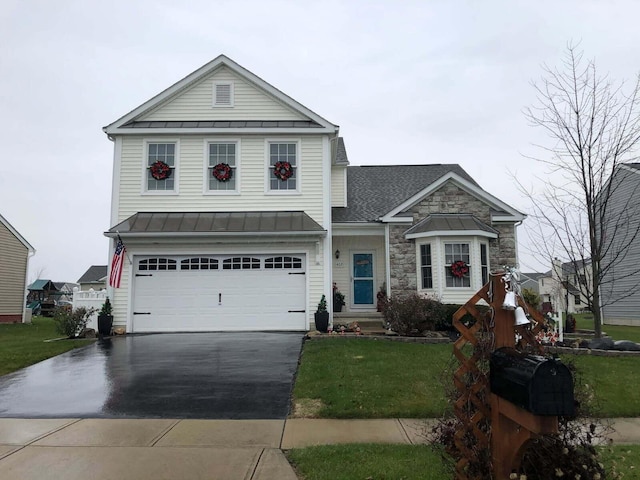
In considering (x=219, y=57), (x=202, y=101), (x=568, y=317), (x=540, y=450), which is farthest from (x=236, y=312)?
(x=540, y=450)

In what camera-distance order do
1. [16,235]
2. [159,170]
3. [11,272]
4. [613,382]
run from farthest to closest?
[16,235]
[11,272]
[159,170]
[613,382]

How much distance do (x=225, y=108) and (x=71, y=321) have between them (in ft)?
26.3

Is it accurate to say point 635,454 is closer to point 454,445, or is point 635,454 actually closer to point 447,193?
A: point 454,445

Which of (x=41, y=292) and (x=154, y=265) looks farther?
(x=41, y=292)

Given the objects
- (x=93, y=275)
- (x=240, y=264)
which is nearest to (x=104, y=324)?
(x=240, y=264)

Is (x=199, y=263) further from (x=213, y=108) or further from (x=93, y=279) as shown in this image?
(x=93, y=279)

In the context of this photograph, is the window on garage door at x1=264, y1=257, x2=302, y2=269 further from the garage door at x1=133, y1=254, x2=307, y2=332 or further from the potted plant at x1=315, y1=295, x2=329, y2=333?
the potted plant at x1=315, y1=295, x2=329, y2=333

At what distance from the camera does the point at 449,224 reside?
48.8 feet

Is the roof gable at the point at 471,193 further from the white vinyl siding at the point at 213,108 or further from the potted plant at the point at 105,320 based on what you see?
the potted plant at the point at 105,320

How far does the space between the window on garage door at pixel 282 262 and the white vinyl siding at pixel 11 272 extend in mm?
16514

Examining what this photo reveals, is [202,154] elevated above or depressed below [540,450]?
above

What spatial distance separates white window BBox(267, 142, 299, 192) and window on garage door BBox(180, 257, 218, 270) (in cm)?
297

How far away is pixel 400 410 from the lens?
6488mm

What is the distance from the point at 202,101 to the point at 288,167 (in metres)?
3.69
